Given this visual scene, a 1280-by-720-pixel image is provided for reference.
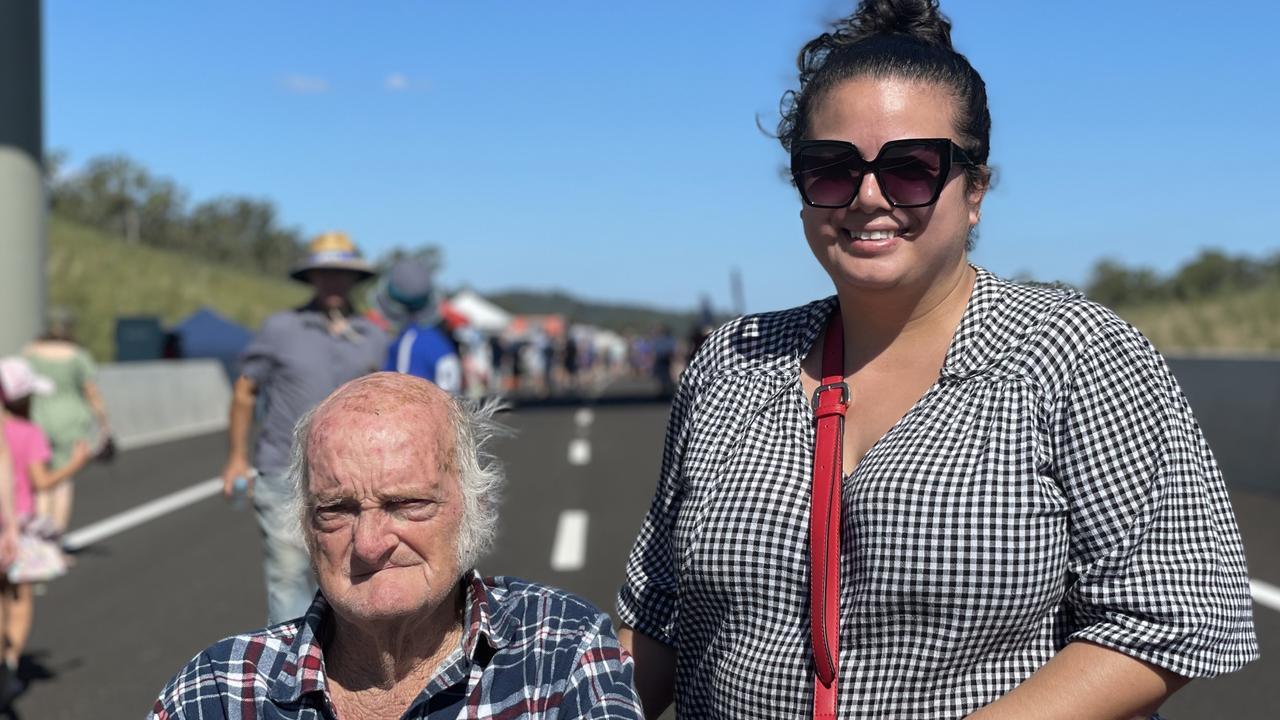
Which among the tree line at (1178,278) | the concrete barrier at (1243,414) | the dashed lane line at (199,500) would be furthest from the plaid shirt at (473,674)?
the tree line at (1178,278)

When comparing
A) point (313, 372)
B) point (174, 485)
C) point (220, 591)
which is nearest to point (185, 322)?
point (174, 485)

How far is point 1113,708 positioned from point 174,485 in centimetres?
1461

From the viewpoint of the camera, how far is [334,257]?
704 centimetres

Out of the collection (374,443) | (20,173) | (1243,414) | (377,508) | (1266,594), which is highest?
(20,173)

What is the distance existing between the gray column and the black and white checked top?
58.6ft

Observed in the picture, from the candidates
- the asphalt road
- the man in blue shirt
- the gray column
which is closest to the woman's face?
the asphalt road

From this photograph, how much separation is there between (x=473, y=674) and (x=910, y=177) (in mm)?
1118

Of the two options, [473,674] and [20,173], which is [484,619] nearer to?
[473,674]

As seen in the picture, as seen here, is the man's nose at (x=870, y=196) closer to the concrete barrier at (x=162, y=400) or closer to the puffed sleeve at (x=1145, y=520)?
the puffed sleeve at (x=1145, y=520)

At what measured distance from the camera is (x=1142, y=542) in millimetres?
2080

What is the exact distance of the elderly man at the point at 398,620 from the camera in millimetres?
2270

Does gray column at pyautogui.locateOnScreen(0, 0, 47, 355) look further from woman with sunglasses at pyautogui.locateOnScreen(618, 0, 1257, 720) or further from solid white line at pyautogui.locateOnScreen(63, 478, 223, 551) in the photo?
woman with sunglasses at pyautogui.locateOnScreen(618, 0, 1257, 720)

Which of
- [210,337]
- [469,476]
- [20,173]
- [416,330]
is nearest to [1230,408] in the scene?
[416,330]

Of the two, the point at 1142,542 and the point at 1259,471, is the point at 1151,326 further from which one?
the point at 1142,542
